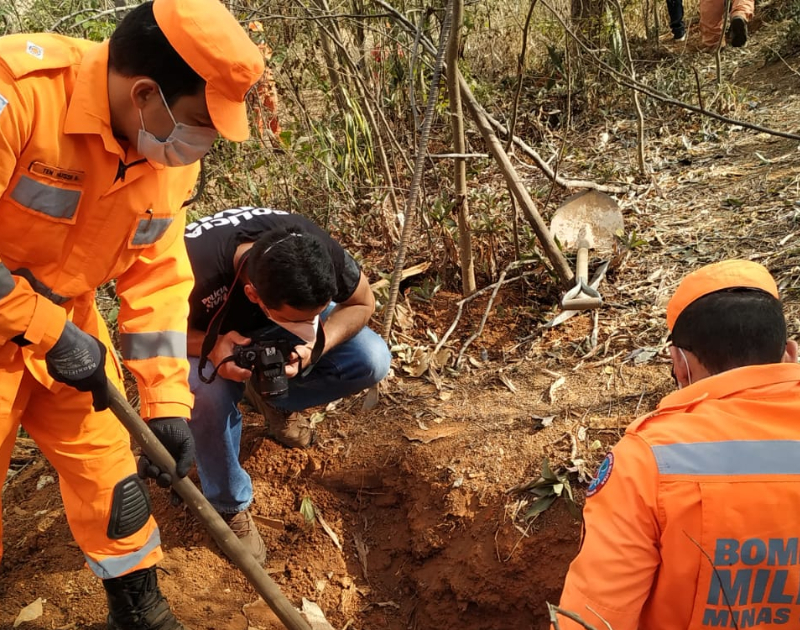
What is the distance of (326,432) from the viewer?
3232 mm

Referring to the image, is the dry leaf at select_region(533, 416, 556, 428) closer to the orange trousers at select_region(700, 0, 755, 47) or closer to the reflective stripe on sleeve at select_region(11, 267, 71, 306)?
the reflective stripe on sleeve at select_region(11, 267, 71, 306)

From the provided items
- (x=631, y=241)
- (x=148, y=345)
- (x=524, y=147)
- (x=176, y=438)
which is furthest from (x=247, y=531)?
(x=631, y=241)

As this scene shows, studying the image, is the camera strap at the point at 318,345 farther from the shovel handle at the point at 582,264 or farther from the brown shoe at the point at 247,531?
the shovel handle at the point at 582,264

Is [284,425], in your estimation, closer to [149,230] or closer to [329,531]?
[329,531]

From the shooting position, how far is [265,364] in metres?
2.48

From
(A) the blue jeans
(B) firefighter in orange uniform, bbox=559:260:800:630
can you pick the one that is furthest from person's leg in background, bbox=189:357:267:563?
(B) firefighter in orange uniform, bbox=559:260:800:630

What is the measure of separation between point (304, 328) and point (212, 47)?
1.11 m

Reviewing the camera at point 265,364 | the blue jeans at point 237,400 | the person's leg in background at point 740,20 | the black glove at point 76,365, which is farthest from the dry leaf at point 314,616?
the person's leg in background at point 740,20

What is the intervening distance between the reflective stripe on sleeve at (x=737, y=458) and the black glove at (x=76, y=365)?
4.52 ft

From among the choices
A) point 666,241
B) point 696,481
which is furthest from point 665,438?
point 666,241

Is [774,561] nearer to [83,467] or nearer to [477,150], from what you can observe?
[83,467]

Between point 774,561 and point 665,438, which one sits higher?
point 665,438

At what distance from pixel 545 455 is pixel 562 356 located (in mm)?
702

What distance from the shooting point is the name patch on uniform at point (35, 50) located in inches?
67.2
